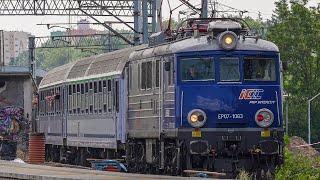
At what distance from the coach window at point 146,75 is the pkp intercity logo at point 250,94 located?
269cm

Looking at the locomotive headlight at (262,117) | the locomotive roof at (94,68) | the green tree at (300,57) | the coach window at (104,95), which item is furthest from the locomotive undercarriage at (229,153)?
the green tree at (300,57)

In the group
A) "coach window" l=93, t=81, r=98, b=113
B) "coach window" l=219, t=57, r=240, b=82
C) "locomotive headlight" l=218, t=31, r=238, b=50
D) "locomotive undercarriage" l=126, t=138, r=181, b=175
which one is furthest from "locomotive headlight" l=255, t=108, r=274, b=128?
"coach window" l=93, t=81, r=98, b=113

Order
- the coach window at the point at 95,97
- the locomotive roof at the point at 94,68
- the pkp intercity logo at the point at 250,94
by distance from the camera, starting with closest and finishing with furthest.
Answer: the pkp intercity logo at the point at 250,94, the locomotive roof at the point at 94,68, the coach window at the point at 95,97

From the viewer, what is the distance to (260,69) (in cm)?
2417

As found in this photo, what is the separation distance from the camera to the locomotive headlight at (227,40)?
23.7m

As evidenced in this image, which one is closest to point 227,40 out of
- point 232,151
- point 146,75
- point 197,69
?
point 197,69

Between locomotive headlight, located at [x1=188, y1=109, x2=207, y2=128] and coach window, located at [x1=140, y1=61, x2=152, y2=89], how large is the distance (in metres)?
2.26

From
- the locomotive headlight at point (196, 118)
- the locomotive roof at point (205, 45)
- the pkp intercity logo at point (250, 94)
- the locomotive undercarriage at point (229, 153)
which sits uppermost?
the locomotive roof at point (205, 45)

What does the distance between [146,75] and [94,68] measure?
24.1 feet

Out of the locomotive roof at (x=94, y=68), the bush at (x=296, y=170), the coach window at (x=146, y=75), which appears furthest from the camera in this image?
the locomotive roof at (x=94, y=68)

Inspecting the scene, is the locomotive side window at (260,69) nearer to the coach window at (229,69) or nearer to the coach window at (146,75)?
the coach window at (229,69)

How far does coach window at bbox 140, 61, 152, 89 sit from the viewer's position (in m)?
25.6

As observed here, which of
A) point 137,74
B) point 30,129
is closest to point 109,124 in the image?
point 137,74

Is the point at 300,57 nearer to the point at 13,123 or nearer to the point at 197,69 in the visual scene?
the point at 13,123
